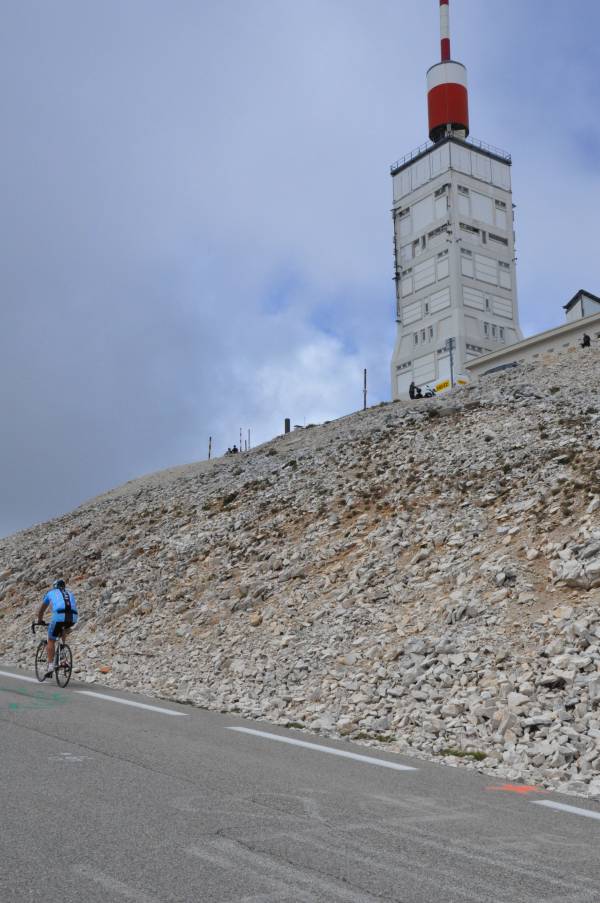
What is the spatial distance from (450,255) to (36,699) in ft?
245

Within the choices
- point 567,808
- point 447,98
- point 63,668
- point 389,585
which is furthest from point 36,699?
point 447,98

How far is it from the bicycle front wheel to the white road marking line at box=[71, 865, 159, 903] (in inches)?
379

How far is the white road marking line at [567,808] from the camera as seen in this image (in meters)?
6.41

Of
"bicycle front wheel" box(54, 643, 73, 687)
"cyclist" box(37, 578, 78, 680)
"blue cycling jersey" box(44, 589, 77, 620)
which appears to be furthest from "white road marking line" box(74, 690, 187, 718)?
"blue cycling jersey" box(44, 589, 77, 620)

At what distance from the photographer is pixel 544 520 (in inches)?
611

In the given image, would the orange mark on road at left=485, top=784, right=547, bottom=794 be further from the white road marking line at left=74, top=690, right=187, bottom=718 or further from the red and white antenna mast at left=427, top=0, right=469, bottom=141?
the red and white antenna mast at left=427, top=0, right=469, bottom=141

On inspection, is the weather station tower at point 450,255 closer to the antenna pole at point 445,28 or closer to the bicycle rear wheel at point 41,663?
the antenna pole at point 445,28

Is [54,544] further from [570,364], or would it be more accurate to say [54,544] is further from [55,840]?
[55,840]

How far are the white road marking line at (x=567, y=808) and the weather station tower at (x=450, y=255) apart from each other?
70363 mm

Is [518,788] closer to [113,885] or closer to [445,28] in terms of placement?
[113,885]

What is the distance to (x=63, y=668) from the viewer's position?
1368 centimetres

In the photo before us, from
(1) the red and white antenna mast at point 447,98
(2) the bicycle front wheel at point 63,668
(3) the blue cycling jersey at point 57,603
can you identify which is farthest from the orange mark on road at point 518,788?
(1) the red and white antenna mast at point 447,98

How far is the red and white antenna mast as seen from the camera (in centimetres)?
8906

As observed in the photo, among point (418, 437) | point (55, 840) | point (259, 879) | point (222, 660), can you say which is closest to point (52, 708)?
point (222, 660)
